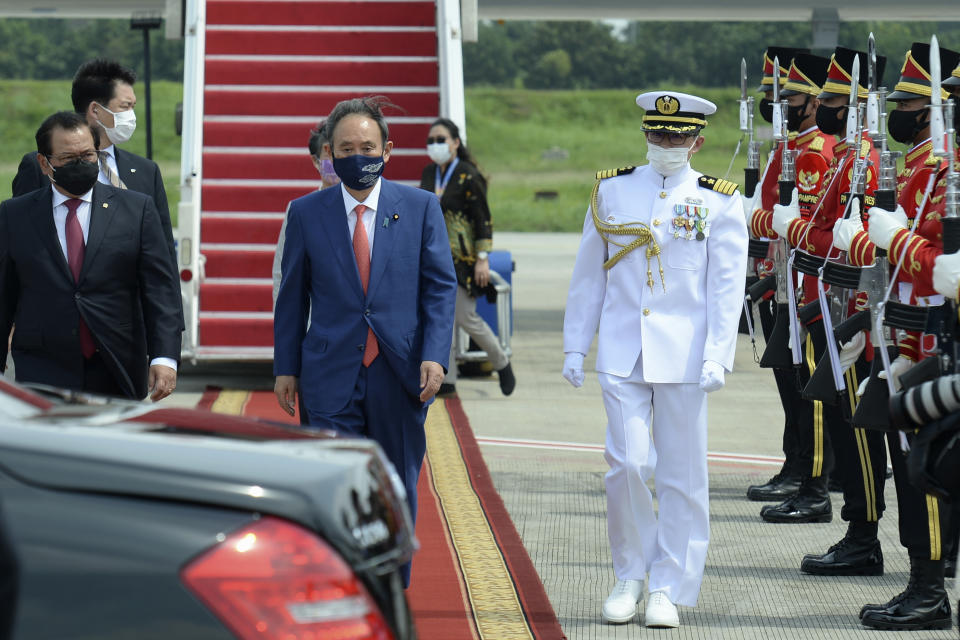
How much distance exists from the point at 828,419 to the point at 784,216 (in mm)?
984

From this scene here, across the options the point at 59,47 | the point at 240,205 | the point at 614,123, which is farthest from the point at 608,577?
the point at 59,47

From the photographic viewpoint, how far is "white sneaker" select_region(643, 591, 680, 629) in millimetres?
4855

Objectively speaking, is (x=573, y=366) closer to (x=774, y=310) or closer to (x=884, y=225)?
(x=884, y=225)

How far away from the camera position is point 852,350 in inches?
219

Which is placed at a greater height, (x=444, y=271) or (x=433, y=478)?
(x=444, y=271)

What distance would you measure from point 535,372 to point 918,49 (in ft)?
23.5

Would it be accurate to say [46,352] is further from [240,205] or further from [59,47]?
[59,47]

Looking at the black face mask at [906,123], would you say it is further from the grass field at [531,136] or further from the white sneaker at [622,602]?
the grass field at [531,136]

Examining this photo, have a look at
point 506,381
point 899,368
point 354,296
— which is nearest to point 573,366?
point 354,296

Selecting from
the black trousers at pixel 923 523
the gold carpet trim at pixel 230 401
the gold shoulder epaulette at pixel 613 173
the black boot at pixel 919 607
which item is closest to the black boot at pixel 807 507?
the black trousers at pixel 923 523

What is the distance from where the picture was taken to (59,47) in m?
77.2

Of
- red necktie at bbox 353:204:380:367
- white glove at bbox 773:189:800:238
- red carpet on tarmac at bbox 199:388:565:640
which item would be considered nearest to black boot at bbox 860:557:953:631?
red carpet on tarmac at bbox 199:388:565:640

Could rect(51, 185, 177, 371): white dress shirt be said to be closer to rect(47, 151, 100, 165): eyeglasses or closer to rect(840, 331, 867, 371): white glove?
rect(47, 151, 100, 165): eyeglasses

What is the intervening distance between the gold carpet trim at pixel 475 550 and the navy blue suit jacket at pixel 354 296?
913 mm
